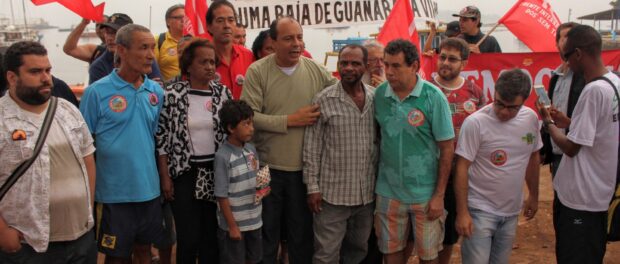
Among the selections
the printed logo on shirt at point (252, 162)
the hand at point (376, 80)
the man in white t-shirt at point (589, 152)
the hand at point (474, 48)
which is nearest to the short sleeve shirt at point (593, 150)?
the man in white t-shirt at point (589, 152)

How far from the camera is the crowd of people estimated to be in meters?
3.81

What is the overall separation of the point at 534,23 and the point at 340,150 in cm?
400

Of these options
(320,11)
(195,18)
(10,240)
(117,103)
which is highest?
(320,11)

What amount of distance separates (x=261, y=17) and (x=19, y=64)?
→ 3.60 m

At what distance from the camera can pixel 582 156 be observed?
3852 mm

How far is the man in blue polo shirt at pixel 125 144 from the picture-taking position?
3.79 m

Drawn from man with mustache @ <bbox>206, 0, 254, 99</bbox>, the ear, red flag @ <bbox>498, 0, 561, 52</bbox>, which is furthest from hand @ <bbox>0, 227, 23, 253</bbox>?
red flag @ <bbox>498, 0, 561, 52</bbox>

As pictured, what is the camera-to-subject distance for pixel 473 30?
7066 mm

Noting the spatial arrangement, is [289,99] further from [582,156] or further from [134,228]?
[582,156]

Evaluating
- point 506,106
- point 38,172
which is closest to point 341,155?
point 506,106

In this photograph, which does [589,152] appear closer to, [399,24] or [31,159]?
[399,24]

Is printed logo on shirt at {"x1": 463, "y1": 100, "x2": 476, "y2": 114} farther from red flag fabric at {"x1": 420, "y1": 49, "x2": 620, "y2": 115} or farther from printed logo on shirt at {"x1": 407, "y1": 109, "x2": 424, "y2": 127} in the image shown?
red flag fabric at {"x1": 420, "y1": 49, "x2": 620, "y2": 115}

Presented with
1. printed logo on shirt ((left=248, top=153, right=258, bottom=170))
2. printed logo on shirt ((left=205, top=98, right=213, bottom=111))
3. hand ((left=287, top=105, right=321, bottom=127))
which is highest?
printed logo on shirt ((left=205, top=98, right=213, bottom=111))

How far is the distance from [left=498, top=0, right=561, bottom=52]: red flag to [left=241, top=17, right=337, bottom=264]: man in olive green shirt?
11.8ft
